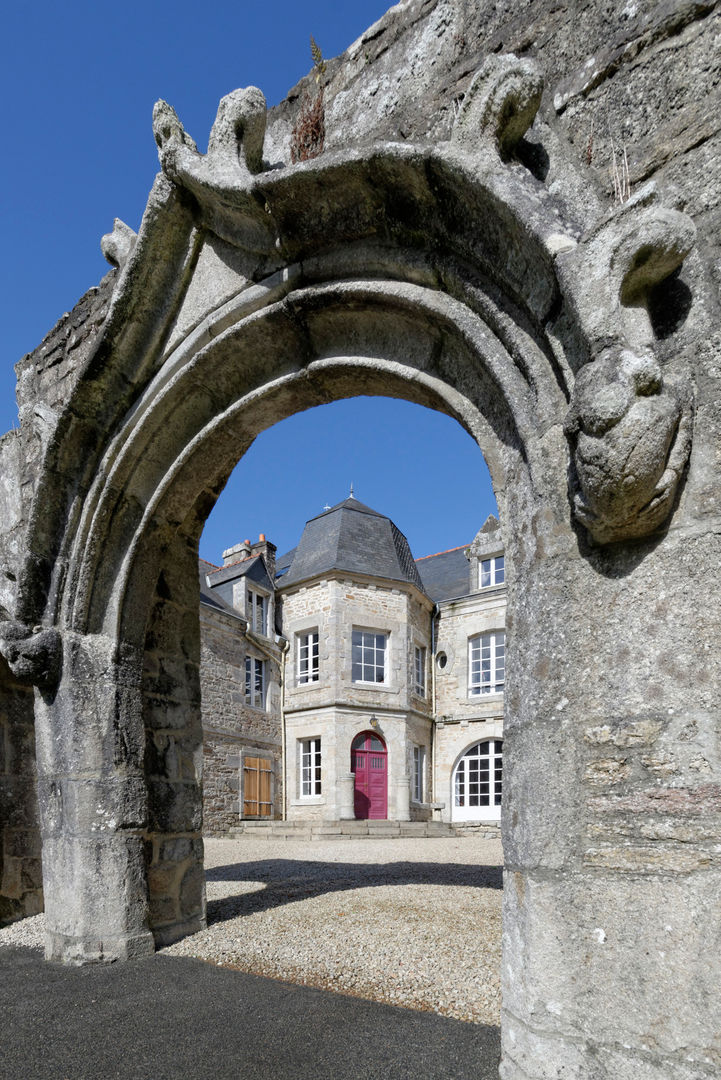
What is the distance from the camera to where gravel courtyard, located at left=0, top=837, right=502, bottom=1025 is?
293cm

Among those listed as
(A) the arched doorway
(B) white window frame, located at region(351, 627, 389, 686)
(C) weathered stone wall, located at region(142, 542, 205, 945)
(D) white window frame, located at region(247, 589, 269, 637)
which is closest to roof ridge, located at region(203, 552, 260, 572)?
(D) white window frame, located at region(247, 589, 269, 637)

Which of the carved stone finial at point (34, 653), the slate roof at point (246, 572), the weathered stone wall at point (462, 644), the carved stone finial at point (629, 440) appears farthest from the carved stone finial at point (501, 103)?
the weathered stone wall at point (462, 644)

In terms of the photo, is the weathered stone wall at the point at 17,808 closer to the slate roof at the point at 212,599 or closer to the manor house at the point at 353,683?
the slate roof at the point at 212,599

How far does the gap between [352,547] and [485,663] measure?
403 centimetres

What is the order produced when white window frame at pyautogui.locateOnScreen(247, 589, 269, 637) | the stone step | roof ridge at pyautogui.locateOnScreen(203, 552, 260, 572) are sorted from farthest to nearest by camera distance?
roof ridge at pyautogui.locateOnScreen(203, 552, 260, 572) → white window frame at pyautogui.locateOnScreen(247, 589, 269, 637) → the stone step

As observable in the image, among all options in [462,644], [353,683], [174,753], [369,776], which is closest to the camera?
[174,753]

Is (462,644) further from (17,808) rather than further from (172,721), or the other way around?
(172,721)

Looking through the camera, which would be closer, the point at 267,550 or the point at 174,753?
the point at 174,753

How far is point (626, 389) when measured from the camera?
1.67 meters

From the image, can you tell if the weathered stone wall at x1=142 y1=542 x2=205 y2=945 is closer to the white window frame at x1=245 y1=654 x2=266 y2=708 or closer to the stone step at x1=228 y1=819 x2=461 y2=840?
the stone step at x1=228 y1=819 x2=461 y2=840

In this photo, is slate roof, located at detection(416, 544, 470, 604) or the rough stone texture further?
slate roof, located at detection(416, 544, 470, 604)

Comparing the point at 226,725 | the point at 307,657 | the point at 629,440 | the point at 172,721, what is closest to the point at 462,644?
the point at 307,657

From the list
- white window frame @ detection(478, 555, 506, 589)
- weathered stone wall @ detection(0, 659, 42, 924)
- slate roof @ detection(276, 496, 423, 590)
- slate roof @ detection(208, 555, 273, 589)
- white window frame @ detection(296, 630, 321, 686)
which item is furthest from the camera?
white window frame @ detection(478, 555, 506, 589)

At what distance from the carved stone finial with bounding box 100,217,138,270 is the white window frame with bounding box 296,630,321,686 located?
44.4 ft
